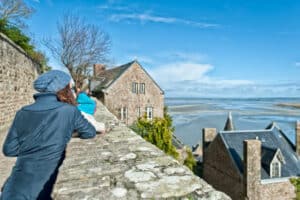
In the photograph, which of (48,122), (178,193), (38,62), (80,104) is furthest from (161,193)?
(38,62)

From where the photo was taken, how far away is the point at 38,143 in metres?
1.62

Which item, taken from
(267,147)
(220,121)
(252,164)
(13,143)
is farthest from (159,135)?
(220,121)

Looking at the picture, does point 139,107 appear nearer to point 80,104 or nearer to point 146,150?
point 80,104

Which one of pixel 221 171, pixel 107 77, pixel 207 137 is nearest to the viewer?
pixel 221 171

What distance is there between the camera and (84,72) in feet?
65.5

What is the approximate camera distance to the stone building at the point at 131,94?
22406 millimetres

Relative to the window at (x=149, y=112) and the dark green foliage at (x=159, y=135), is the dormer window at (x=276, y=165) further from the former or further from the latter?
the window at (x=149, y=112)

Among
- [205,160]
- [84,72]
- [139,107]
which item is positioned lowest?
[205,160]

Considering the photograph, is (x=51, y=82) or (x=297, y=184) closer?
(x=51, y=82)

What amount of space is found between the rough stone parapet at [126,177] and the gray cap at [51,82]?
2.53 feet

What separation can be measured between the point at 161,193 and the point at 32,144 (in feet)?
3.27

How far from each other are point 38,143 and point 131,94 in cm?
2162

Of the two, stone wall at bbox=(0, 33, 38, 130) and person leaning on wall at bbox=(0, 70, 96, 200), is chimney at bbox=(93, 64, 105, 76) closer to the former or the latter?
stone wall at bbox=(0, 33, 38, 130)

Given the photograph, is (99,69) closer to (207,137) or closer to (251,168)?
(207,137)
